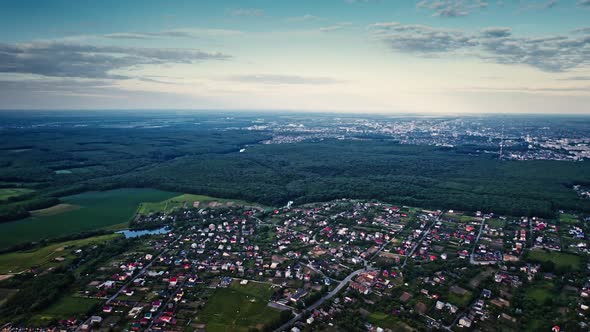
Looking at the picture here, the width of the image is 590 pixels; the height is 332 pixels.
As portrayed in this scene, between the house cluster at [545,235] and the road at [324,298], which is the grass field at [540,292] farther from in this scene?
the road at [324,298]

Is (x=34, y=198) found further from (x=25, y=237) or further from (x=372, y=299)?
(x=372, y=299)

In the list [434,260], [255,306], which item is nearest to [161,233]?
[255,306]

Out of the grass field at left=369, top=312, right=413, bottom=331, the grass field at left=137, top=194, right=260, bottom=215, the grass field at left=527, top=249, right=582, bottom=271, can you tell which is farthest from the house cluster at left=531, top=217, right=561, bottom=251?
the grass field at left=137, top=194, right=260, bottom=215

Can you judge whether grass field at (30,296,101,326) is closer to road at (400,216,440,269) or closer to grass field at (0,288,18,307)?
grass field at (0,288,18,307)

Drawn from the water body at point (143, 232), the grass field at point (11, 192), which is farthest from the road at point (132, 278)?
the grass field at point (11, 192)

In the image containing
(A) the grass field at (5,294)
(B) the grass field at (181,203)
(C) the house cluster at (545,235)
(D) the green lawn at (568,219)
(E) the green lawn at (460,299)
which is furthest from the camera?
(B) the grass field at (181,203)

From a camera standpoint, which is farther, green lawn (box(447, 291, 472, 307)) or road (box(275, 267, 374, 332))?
green lawn (box(447, 291, 472, 307))
